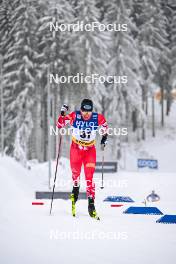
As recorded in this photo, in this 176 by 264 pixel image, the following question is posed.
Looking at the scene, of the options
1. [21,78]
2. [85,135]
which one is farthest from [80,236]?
[21,78]

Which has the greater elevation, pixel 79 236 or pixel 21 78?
pixel 21 78

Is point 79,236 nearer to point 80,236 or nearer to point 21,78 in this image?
point 80,236

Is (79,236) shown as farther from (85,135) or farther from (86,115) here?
(86,115)

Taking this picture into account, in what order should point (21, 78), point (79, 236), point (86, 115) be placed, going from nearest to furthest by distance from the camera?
1. point (79, 236)
2. point (86, 115)
3. point (21, 78)

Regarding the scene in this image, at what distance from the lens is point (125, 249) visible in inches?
182

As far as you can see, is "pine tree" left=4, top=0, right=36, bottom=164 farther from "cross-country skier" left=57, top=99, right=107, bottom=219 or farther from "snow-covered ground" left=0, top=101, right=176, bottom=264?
"cross-country skier" left=57, top=99, right=107, bottom=219

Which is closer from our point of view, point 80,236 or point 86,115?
point 80,236

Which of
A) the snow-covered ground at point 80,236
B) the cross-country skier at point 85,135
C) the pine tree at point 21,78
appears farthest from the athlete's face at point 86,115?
the pine tree at point 21,78

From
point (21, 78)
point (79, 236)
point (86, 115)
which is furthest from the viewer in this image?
point (21, 78)

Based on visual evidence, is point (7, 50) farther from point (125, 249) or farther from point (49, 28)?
point (125, 249)

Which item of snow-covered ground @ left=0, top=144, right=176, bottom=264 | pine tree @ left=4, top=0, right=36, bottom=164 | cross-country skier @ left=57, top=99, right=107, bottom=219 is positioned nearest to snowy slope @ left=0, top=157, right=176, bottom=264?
snow-covered ground @ left=0, top=144, right=176, bottom=264

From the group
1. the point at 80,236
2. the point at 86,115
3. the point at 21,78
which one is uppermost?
the point at 21,78

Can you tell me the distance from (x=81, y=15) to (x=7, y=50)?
5.58 metres

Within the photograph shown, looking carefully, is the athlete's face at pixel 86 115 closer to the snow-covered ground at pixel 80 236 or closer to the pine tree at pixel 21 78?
the snow-covered ground at pixel 80 236
